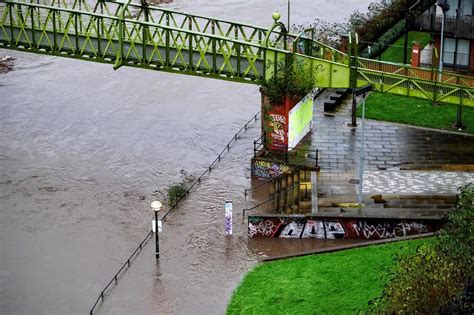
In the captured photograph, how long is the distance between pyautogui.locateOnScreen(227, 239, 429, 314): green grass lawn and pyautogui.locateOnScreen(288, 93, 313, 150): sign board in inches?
447

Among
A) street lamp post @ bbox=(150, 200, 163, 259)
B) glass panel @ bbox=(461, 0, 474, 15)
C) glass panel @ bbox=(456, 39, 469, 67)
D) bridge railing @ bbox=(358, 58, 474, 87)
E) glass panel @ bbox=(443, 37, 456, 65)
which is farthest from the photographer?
glass panel @ bbox=(443, 37, 456, 65)

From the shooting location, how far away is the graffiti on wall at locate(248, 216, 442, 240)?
4716 cm

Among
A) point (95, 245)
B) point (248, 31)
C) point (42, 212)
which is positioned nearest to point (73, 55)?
point (42, 212)

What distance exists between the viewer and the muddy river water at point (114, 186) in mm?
44500

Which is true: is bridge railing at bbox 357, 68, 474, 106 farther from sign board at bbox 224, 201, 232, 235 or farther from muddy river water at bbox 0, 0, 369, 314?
sign board at bbox 224, 201, 232, 235

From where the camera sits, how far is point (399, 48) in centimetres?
7262

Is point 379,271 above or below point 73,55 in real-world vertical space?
below

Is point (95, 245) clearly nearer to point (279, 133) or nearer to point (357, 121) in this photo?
point (279, 133)

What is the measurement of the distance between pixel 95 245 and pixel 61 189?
24.7 feet

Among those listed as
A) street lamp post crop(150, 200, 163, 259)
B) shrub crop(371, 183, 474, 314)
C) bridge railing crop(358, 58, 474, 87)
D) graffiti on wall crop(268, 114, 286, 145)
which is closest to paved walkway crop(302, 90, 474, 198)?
graffiti on wall crop(268, 114, 286, 145)

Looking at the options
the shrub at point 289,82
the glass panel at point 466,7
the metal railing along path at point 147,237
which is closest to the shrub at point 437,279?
the metal railing along path at point 147,237

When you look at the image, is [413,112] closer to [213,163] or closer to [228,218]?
[213,163]

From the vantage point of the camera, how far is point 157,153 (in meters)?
60.0

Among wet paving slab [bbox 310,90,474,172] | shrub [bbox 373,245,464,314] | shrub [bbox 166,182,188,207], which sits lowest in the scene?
shrub [bbox 373,245,464,314]
